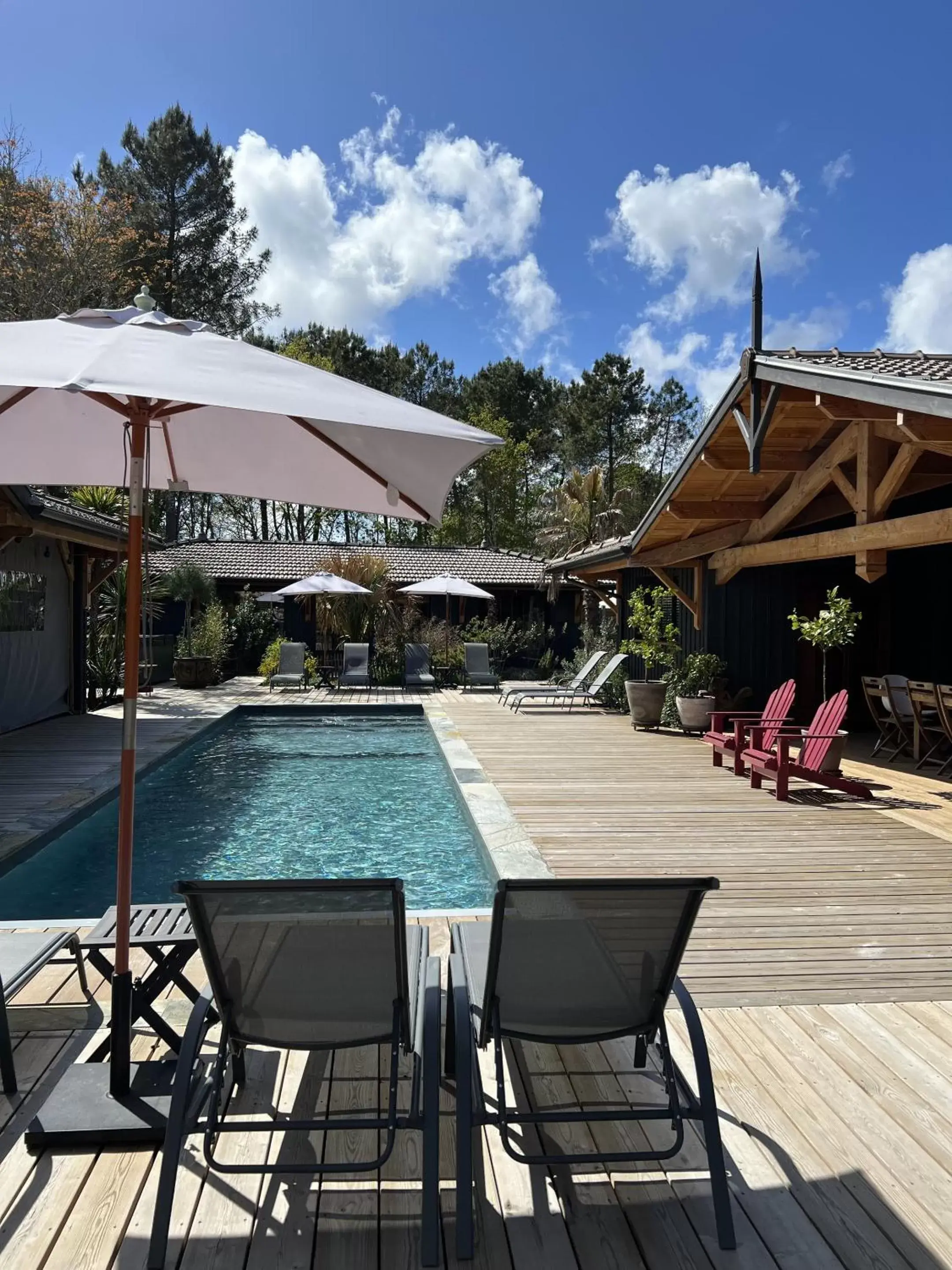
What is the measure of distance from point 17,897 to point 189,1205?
3.85 metres

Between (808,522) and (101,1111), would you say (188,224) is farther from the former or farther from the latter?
(101,1111)

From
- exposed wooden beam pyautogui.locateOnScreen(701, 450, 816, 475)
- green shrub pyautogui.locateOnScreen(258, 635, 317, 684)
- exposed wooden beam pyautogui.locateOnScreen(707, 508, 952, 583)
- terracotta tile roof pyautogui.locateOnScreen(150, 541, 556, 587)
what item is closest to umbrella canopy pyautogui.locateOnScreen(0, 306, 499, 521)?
exposed wooden beam pyautogui.locateOnScreen(707, 508, 952, 583)

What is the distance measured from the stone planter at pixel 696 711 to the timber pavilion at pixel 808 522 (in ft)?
3.10

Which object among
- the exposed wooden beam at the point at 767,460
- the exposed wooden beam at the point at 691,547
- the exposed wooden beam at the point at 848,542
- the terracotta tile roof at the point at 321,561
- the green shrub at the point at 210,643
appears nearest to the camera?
the exposed wooden beam at the point at 848,542

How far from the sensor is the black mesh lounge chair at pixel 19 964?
275 cm

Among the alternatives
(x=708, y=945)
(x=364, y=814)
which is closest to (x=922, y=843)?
→ (x=708, y=945)

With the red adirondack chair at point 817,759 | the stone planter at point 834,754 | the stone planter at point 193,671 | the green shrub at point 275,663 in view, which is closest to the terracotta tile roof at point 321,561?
the green shrub at point 275,663

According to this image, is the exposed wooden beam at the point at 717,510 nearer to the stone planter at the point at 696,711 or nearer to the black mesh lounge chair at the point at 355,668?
the stone planter at the point at 696,711

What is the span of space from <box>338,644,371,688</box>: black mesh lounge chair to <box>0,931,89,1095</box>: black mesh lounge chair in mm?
14151

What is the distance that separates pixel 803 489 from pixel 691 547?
257 cm

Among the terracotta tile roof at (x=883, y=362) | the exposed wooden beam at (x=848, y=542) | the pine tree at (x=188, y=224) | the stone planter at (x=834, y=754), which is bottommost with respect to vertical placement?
the stone planter at (x=834, y=754)

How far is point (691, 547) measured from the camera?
11836 mm

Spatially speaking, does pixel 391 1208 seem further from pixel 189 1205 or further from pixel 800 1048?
pixel 800 1048

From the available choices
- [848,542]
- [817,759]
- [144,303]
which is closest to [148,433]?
[144,303]
